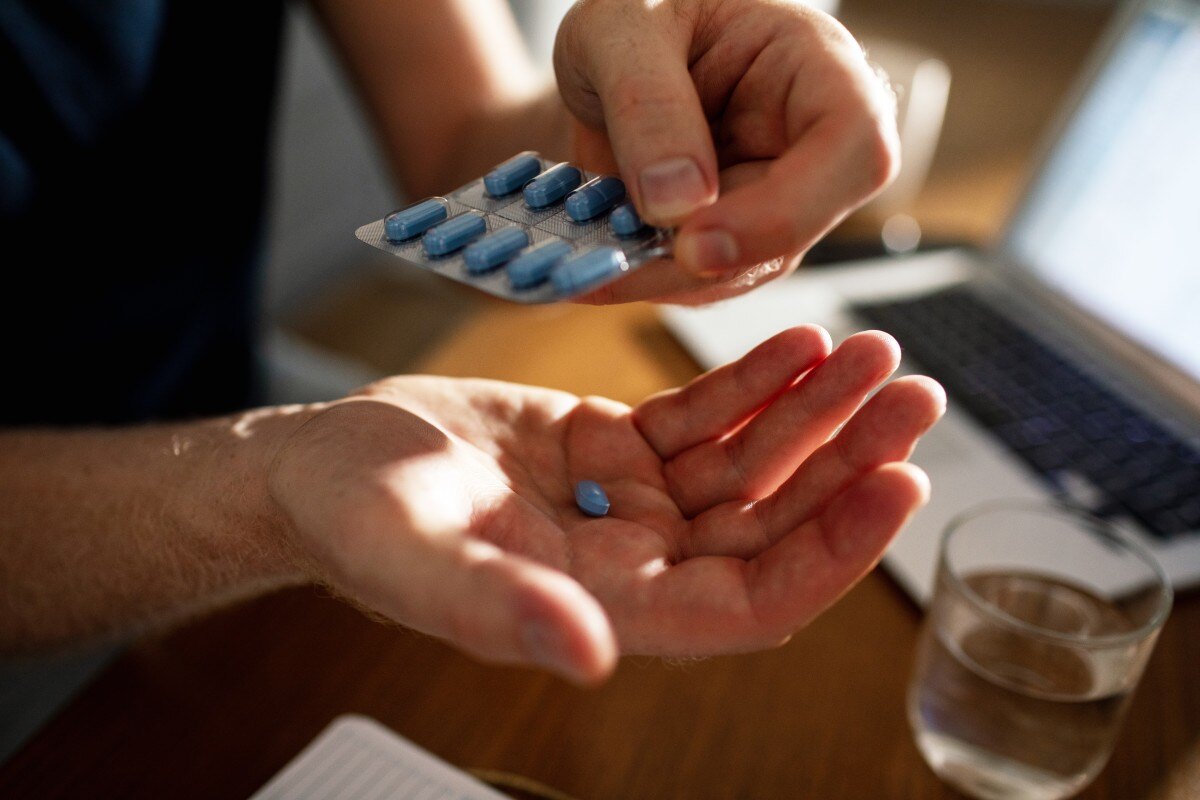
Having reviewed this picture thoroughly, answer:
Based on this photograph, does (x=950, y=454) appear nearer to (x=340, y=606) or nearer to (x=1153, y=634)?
(x=1153, y=634)

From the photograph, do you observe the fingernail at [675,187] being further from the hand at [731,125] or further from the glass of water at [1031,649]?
the glass of water at [1031,649]

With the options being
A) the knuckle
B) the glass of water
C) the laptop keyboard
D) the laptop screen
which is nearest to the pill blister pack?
the knuckle

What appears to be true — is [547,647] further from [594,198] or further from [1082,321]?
[1082,321]

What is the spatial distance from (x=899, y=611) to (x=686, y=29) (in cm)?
43

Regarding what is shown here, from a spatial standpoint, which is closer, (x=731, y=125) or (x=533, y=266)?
(x=533, y=266)

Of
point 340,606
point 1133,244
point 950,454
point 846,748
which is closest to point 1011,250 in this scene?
point 1133,244

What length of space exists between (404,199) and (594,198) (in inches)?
30.7

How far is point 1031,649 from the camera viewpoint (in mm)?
532

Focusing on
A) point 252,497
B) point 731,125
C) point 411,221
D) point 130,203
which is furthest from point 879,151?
point 130,203

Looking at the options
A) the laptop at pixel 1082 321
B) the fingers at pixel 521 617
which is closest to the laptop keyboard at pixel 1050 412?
the laptop at pixel 1082 321

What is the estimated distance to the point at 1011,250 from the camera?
39.7 inches

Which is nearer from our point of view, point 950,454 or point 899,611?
point 899,611

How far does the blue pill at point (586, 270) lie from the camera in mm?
448

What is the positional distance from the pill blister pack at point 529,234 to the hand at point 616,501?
0.09 metres
